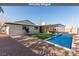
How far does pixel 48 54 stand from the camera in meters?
2.13

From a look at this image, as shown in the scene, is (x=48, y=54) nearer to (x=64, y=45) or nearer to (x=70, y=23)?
(x=64, y=45)

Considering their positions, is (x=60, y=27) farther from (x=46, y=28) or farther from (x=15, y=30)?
(x=15, y=30)

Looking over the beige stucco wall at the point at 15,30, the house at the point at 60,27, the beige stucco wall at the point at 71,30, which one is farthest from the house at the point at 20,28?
the beige stucco wall at the point at 71,30

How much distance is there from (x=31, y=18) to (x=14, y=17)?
0.17m

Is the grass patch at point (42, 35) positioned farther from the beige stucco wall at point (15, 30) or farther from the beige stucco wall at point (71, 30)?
the beige stucco wall at point (71, 30)

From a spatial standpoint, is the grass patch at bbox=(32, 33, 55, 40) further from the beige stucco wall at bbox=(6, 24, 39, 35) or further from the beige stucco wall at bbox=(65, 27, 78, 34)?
the beige stucco wall at bbox=(65, 27, 78, 34)

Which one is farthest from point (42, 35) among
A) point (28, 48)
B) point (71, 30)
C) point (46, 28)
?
point (71, 30)

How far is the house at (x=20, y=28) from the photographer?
2.13m

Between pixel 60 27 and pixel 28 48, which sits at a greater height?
pixel 60 27

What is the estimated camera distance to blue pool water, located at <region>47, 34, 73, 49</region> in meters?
2.12

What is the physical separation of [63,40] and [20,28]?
441 millimetres

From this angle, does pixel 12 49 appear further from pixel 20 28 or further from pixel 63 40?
pixel 63 40

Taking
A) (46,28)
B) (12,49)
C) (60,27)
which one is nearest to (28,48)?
(12,49)

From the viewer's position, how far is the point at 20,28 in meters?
2.16
